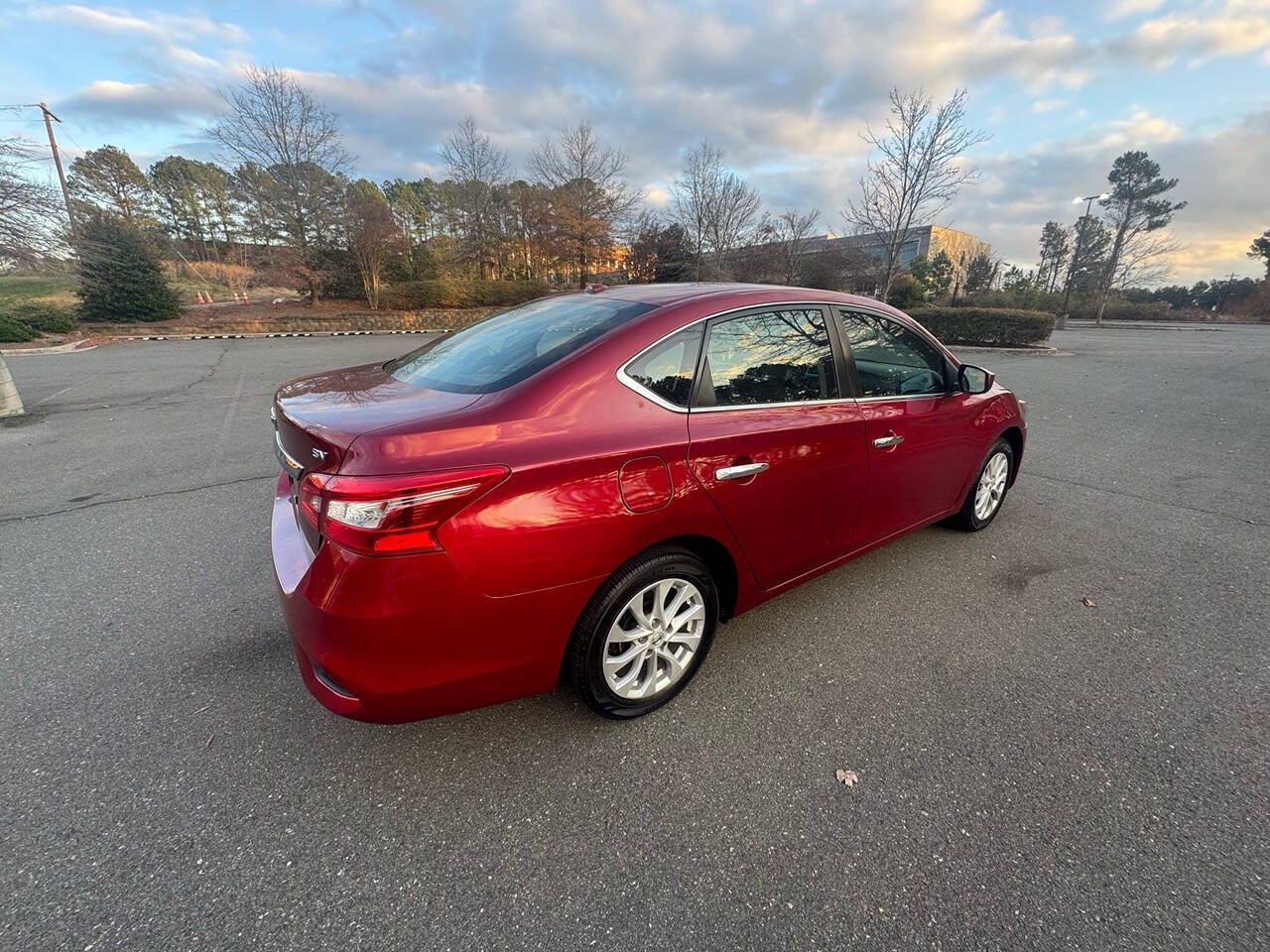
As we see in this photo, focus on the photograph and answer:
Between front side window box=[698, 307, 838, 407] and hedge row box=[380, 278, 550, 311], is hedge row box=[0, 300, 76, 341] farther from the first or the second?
front side window box=[698, 307, 838, 407]

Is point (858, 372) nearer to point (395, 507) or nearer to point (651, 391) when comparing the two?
point (651, 391)

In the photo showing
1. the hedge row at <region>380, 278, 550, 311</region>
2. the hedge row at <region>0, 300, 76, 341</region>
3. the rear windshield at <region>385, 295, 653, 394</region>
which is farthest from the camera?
the hedge row at <region>380, 278, 550, 311</region>

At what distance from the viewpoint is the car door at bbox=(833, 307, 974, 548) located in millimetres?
2752

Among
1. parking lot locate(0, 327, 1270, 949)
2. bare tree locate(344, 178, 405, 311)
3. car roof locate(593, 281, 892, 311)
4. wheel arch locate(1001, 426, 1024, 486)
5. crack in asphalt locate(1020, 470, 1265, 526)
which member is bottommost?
parking lot locate(0, 327, 1270, 949)

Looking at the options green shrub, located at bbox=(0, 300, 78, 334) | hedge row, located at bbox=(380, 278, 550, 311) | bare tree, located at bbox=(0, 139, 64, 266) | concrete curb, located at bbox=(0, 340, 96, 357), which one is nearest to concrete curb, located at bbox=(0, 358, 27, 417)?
bare tree, located at bbox=(0, 139, 64, 266)

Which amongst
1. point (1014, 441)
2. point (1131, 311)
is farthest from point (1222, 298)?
point (1014, 441)

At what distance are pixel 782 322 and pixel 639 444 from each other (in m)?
1.07

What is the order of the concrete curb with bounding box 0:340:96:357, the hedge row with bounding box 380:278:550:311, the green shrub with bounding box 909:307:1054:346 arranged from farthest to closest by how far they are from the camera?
1. the hedge row with bounding box 380:278:550:311
2. the green shrub with bounding box 909:307:1054:346
3. the concrete curb with bounding box 0:340:96:357

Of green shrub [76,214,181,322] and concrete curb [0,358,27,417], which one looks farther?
green shrub [76,214,181,322]

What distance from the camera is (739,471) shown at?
2146 mm

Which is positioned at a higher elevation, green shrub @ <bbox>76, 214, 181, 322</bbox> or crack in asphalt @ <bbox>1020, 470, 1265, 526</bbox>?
green shrub @ <bbox>76, 214, 181, 322</bbox>

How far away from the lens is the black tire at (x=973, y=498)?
367cm

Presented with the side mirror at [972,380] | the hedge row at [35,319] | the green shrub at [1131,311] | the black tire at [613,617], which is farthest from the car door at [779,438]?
the green shrub at [1131,311]

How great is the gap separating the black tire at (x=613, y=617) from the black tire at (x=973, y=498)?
243 cm
